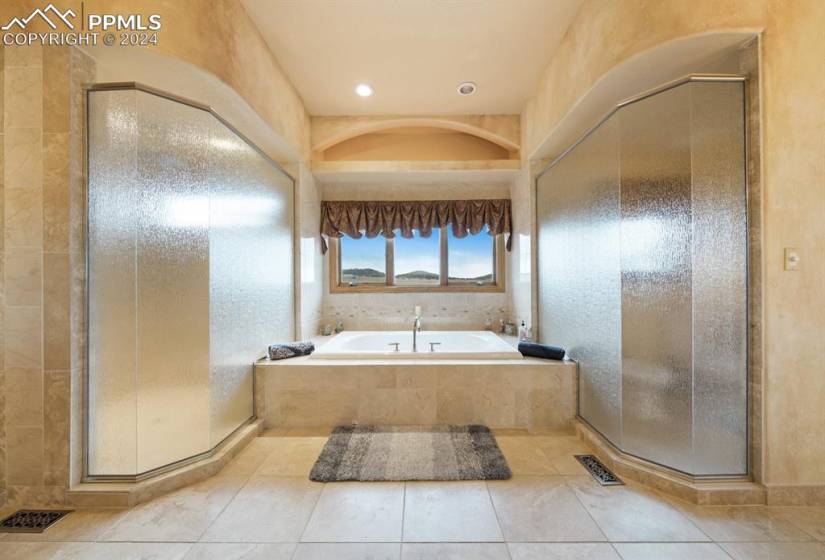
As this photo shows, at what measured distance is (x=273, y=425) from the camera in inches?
94.0

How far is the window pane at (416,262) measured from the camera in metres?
3.98

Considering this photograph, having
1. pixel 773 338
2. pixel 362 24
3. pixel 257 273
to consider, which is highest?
pixel 362 24

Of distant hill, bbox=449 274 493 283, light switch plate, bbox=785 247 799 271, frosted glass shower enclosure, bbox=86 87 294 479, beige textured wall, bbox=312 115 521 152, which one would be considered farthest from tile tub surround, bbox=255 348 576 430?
Result: beige textured wall, bbox=312 115 521 152

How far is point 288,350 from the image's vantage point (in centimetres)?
254

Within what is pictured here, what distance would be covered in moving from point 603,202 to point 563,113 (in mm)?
718

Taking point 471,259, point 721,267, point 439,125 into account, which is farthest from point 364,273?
point 721,267

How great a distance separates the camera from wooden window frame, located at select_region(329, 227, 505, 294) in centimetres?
390

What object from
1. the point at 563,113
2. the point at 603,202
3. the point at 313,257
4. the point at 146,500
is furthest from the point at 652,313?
the point at 313,257

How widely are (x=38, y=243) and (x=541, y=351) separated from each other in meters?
2.95

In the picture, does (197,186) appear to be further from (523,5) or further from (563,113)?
(563,113)

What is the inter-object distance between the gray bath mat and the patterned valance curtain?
7.13ft

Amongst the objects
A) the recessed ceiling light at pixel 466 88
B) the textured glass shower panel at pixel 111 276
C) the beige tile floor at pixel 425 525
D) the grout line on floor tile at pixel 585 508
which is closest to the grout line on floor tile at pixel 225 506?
the beige tile floor at pixel 425 525

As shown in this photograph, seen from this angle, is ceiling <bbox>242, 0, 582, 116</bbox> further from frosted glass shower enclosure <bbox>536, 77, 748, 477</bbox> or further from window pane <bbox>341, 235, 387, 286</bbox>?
window pane <bbox>341, 235, 387, 286</bbox>

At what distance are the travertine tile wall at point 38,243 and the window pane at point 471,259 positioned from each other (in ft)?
10.4
